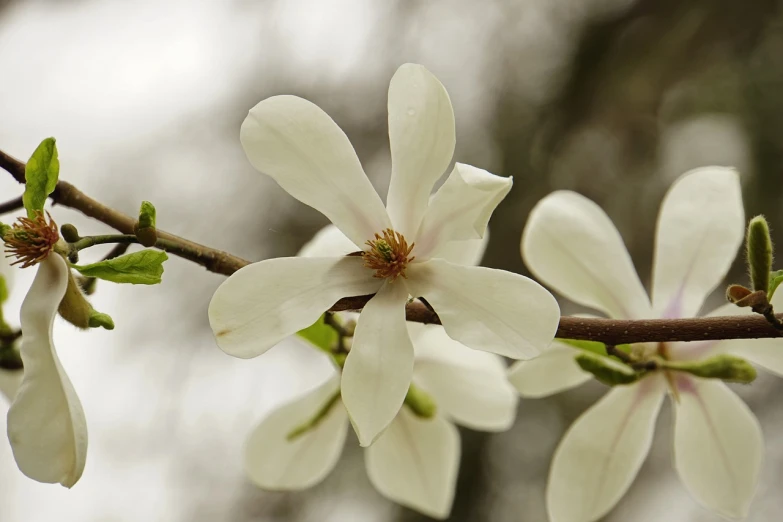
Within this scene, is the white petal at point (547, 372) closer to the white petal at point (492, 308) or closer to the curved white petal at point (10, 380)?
the white petal at point (492, 308)

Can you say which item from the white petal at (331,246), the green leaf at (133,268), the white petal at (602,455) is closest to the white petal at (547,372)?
the white petal at (602,455)

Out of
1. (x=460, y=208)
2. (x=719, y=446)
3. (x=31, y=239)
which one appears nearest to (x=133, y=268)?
(x=31, y=239)

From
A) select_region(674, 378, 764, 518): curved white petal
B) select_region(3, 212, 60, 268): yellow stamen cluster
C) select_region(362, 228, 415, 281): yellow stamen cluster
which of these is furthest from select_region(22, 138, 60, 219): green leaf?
select_region(674, 378, 764, 518): curved white petal

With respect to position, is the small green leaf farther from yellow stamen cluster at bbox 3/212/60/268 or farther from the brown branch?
yellow stamen cluster at bbox 3/212/60/268

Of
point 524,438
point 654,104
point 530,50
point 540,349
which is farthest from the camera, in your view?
point 530,50

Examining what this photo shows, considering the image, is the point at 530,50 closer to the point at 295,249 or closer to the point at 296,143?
the point at 295,249

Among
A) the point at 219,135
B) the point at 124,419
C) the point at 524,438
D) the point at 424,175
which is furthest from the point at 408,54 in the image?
the point at 424,175
